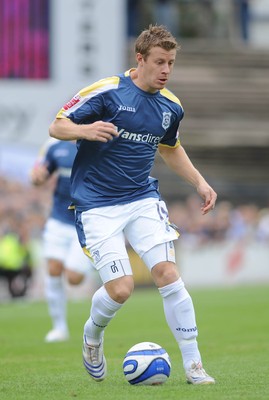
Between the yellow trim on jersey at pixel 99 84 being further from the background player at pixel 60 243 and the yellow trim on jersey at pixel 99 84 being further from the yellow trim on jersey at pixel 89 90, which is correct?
the background player at pixel 60 243

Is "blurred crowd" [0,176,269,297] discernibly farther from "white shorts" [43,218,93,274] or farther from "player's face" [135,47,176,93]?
"player's face" [135,47,176,93]

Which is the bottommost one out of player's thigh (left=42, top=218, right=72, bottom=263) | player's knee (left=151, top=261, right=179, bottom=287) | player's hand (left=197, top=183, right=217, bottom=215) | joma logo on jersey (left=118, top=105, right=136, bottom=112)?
player's thigh (left=42, top=218, right=72, bottom=263)

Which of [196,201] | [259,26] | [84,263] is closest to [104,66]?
[196,201]

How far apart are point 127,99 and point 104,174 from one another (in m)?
0.56

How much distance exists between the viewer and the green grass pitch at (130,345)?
25.4 feet

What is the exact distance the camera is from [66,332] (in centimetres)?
1312

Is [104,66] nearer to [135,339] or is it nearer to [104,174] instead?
[135,339]

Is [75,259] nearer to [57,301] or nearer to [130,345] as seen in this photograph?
[57,301]

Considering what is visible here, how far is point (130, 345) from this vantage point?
39.3 ft

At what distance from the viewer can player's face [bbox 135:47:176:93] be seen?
7.94 meters

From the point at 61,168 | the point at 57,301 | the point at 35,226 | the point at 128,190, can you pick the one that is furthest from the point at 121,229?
the point at 35,226

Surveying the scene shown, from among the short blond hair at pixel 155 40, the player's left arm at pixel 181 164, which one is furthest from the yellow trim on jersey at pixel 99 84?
the player's left arm at pixel 181 164

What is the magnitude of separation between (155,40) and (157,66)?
0.60ft

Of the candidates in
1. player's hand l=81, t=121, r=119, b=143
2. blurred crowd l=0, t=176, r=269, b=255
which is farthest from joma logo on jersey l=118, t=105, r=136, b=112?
blurred crowd l=0, t=176, r=269, b=255
